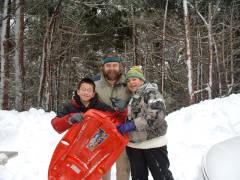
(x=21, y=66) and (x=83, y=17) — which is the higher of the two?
(x=83, y=17)

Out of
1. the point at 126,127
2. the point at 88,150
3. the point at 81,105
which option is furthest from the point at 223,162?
the point at 81,105

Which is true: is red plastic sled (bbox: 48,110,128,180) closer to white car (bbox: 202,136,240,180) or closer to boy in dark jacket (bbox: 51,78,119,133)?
boy in dark jacket (bbox: 51,78,119,133)

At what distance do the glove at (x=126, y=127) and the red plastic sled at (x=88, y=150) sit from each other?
5 cm

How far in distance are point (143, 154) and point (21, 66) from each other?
9.52m

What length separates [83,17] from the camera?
18031mm

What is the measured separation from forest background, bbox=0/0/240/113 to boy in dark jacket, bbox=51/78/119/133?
699 cm

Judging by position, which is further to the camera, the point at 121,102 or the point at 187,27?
the point at 187,27

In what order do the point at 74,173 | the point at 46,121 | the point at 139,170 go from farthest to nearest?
the point at 46,121 → the point at 139,170 → the point at 74,173

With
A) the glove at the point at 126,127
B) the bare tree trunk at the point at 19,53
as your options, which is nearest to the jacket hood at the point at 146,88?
the glove at the point at 126,127

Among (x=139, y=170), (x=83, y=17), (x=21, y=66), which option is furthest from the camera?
(x=83, y=17)

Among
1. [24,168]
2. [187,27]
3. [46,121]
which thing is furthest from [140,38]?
[24,168]

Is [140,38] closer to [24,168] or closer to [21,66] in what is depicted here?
[21,66]

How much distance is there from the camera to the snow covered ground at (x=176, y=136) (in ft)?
19.9

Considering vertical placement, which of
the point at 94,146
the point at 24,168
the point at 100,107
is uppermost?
the point at 100,107
